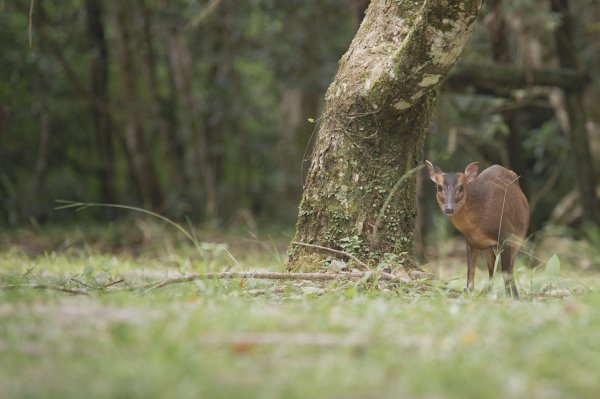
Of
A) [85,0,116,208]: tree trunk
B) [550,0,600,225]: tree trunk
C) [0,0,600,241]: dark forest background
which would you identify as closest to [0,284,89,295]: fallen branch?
[0,0,600,241]: dark forest background

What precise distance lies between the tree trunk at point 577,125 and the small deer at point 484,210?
405 cm

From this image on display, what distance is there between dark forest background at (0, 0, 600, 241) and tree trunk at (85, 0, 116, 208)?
3 cm

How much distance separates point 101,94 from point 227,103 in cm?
235

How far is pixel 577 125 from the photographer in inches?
368

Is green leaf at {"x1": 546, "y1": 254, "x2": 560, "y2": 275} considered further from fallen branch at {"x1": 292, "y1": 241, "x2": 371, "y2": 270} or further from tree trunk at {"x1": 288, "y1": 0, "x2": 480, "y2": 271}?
fallen branch at {"x1": 292, "y1": 241, "x2": 371, "y2": 270}

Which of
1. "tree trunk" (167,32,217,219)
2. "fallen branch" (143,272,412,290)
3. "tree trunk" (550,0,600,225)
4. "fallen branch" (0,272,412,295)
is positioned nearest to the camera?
"fallen branch" (0,272,412,295)

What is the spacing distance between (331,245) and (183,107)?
10.5 m

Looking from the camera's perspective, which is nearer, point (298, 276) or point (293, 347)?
point (293, 347)

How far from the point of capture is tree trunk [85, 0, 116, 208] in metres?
14.3

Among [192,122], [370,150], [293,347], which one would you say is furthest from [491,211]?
[192,122]

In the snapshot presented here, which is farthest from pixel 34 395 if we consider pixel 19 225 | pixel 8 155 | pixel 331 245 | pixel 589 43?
pixel 8 155

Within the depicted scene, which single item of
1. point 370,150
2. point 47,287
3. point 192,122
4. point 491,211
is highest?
point 370,150

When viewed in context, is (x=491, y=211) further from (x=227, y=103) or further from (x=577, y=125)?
(x=227, y=103)

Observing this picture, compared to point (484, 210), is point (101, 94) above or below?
below
